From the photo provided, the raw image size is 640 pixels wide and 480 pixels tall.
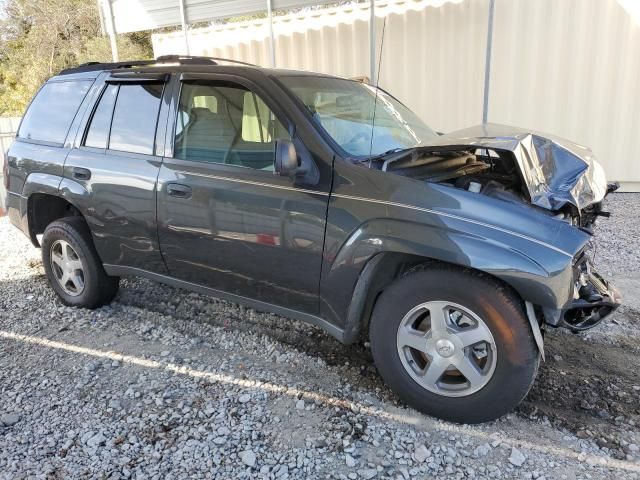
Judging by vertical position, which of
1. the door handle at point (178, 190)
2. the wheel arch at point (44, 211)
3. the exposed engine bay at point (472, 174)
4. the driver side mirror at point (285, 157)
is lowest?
the wheel arch at point (44, 211)

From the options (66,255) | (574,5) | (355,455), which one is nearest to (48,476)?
(355,455)

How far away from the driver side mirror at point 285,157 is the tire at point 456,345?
846 mm

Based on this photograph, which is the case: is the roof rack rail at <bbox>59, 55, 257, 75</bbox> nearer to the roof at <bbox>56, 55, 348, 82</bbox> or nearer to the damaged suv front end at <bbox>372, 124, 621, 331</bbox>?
the roof at <bbox>56, 55, 348, 82</bbox>

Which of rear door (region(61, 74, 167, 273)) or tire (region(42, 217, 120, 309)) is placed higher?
rear door (region(61, 74, 167, 273))

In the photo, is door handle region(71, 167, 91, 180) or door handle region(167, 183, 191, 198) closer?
door handle region(167, 183, 191, 198)

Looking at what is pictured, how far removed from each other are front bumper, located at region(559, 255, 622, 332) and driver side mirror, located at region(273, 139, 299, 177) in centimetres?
156

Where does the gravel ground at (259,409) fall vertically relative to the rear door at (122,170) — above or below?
below

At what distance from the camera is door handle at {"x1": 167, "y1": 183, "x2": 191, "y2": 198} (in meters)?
3.25

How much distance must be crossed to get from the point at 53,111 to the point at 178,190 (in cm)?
167

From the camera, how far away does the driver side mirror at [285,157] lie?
269 centimetres

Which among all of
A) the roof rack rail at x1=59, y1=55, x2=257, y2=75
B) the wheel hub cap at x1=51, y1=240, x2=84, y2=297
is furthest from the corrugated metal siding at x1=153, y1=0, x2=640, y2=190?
the wheel hub cap at x1=51, y1=240, x2=84, y2=297

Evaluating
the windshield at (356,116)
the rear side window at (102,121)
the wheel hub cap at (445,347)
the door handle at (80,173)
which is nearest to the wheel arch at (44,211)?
the door handle at (80,173)

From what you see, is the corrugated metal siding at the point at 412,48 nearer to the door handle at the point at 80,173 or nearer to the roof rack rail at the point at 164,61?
the roof rack rail at the point at 164,61

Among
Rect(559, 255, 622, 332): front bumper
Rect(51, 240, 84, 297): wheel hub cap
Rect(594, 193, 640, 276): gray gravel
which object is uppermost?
Rect(559, 255, 622, 332): front bumper
